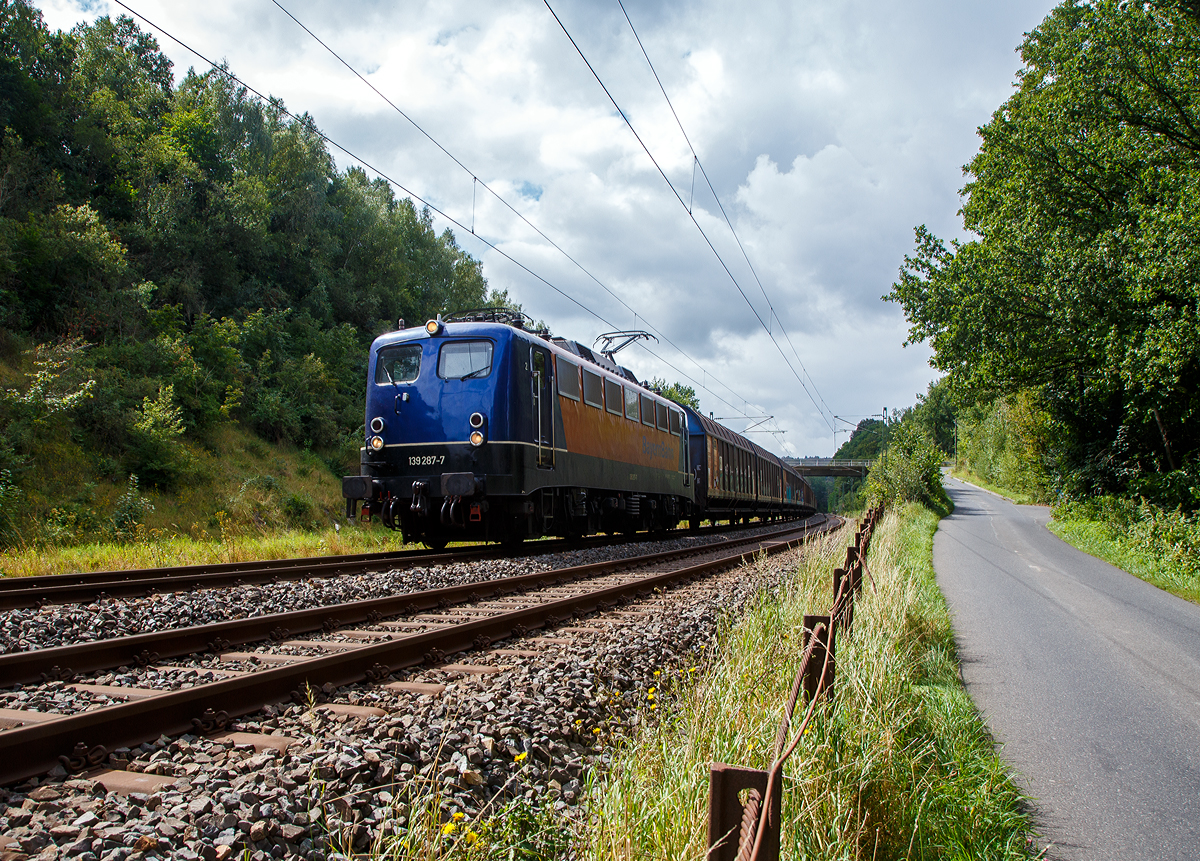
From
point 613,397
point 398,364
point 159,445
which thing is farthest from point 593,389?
point 159,445

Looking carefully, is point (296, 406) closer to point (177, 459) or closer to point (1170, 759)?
point (177, 459)

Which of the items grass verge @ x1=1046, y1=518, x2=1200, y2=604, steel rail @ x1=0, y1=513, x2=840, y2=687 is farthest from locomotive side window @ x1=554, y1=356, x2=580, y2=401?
grass verge @ x1=1046, y1=518, x2=1200, y2=604

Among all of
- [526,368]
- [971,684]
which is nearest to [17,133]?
[526,368]

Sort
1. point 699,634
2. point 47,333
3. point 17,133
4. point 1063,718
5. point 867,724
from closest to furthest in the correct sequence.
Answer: point 867,724 → point 1063,718 → point 699,634 → point 47,333 → point 17,133

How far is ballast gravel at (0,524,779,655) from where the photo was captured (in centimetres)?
544

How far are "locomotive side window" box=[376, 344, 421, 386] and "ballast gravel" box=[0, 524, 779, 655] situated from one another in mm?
3652

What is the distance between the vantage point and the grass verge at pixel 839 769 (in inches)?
101

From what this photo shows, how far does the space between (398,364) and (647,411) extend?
7217 millimetres

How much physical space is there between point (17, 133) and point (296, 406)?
15.4 metres

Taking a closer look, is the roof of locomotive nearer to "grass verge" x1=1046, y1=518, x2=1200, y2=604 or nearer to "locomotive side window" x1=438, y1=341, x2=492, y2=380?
"locomotive side window" x1=438, y1=341, x2=492, y2=380

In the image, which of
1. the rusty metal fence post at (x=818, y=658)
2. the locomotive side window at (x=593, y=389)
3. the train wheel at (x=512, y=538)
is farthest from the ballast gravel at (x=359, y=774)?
the locomotive side window at (x=593, y=389)

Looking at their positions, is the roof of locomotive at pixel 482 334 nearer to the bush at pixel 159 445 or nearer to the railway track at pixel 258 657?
the railway track at pixel 258 657

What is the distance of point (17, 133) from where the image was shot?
2880 centimetres

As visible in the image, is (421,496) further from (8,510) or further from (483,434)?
(8,510)
